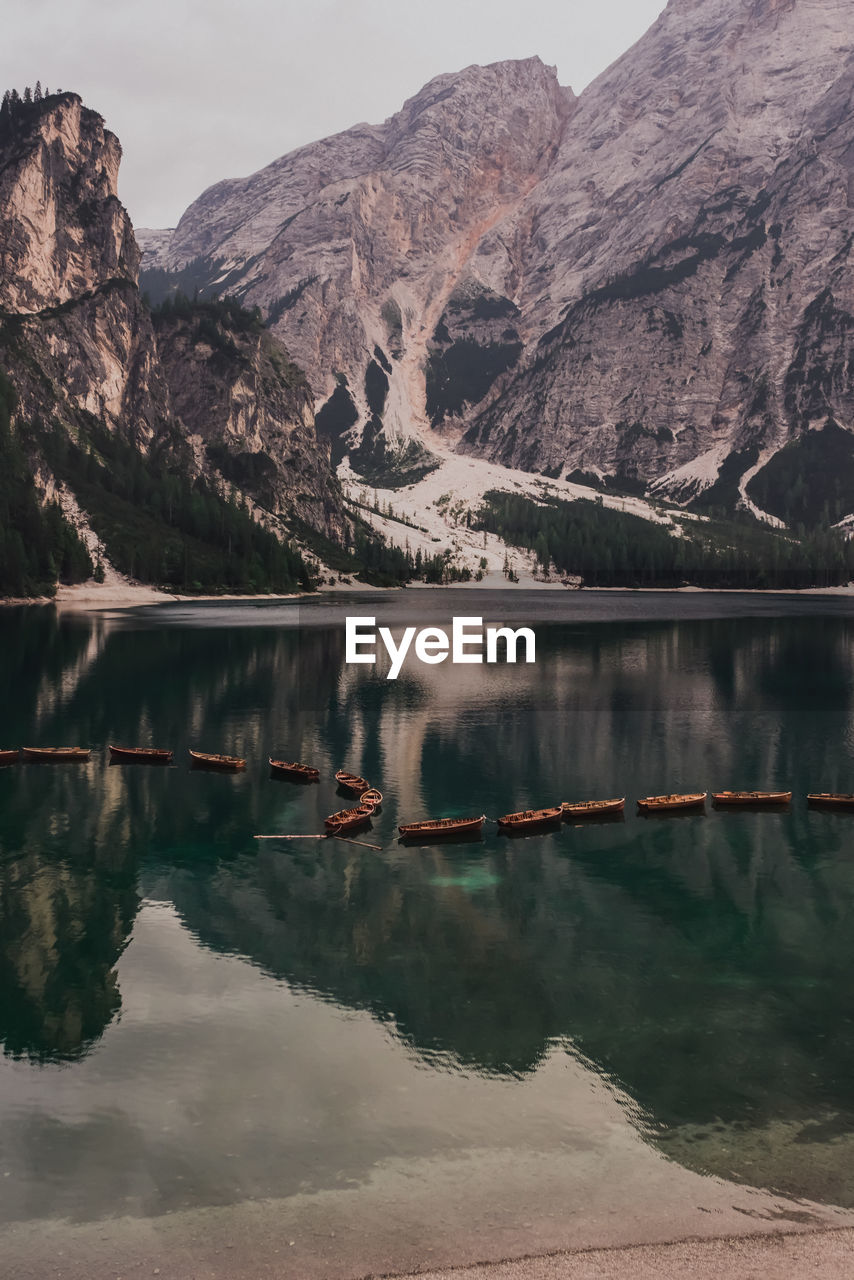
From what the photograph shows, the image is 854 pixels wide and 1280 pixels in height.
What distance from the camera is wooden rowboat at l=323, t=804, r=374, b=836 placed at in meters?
64.4

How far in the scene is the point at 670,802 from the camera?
70625mm

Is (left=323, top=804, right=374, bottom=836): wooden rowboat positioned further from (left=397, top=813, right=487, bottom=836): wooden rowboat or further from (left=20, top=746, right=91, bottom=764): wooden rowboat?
(left=20, top=746, right=91, bottom=764): wooden rowboat

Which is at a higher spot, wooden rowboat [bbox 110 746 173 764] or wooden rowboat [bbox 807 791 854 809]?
wooden rowboat [bbox 110 746 173 764]

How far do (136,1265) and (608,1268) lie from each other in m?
12.0

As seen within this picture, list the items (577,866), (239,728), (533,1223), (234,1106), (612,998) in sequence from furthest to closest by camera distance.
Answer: (239,728)
(577,866)
(612,998)
(234,1106)
(533,1223)

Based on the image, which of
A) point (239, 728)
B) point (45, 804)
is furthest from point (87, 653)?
point (45, 804)

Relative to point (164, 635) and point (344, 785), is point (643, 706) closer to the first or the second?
point (344, 785)

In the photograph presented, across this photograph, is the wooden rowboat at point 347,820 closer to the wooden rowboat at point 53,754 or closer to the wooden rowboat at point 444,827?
the wooden rowboat at point 444,827

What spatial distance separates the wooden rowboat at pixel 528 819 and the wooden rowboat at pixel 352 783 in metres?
14.1

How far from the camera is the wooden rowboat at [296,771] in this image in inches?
3162

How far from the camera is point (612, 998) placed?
3962cm

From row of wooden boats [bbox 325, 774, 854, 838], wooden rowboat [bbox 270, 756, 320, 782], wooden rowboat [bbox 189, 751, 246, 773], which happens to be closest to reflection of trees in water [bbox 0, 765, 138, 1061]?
wooden rowboat [bbox 189, 751, 246, 773]

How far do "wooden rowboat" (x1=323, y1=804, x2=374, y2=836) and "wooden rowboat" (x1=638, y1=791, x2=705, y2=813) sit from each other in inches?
828

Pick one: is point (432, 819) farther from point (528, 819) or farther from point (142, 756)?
point (142, 756)
